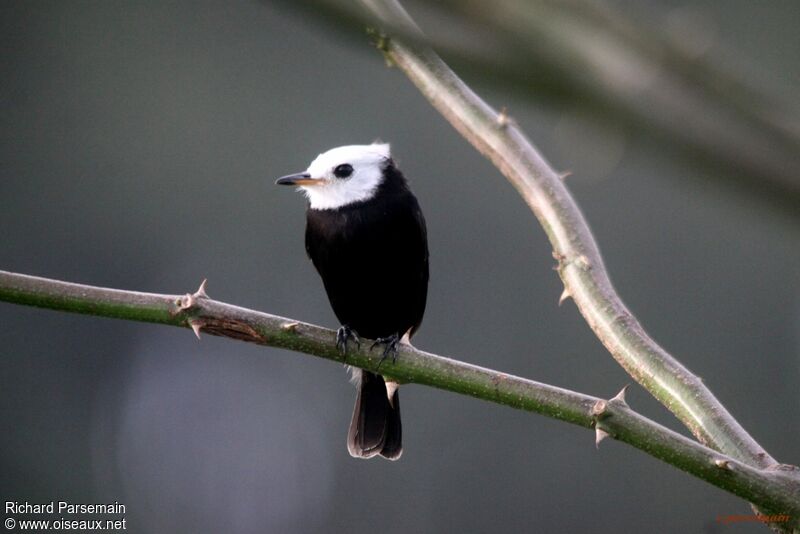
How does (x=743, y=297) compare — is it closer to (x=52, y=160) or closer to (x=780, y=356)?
(x=780, y=356)

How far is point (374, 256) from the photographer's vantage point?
168 inches

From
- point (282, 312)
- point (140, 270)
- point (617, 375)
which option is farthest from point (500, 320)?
point (140, 270)

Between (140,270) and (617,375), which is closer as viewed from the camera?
(617,375)

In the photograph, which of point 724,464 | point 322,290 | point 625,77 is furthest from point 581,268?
point 322,290

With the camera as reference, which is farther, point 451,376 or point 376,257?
point 376,257

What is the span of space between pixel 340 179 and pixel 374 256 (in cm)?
41

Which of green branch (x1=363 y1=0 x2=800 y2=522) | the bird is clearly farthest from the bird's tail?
green branch (x1=363 y1=0 x2=800 y2=522)

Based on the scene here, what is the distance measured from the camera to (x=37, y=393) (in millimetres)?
10570

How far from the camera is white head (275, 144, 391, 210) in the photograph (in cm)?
441

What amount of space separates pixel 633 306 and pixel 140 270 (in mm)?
5144

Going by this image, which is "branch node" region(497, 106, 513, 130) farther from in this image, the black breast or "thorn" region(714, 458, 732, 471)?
the black breast

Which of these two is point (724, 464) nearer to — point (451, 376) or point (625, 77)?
point (451, 376)

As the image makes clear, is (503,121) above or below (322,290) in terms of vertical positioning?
below

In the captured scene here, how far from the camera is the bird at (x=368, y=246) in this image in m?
4.28
